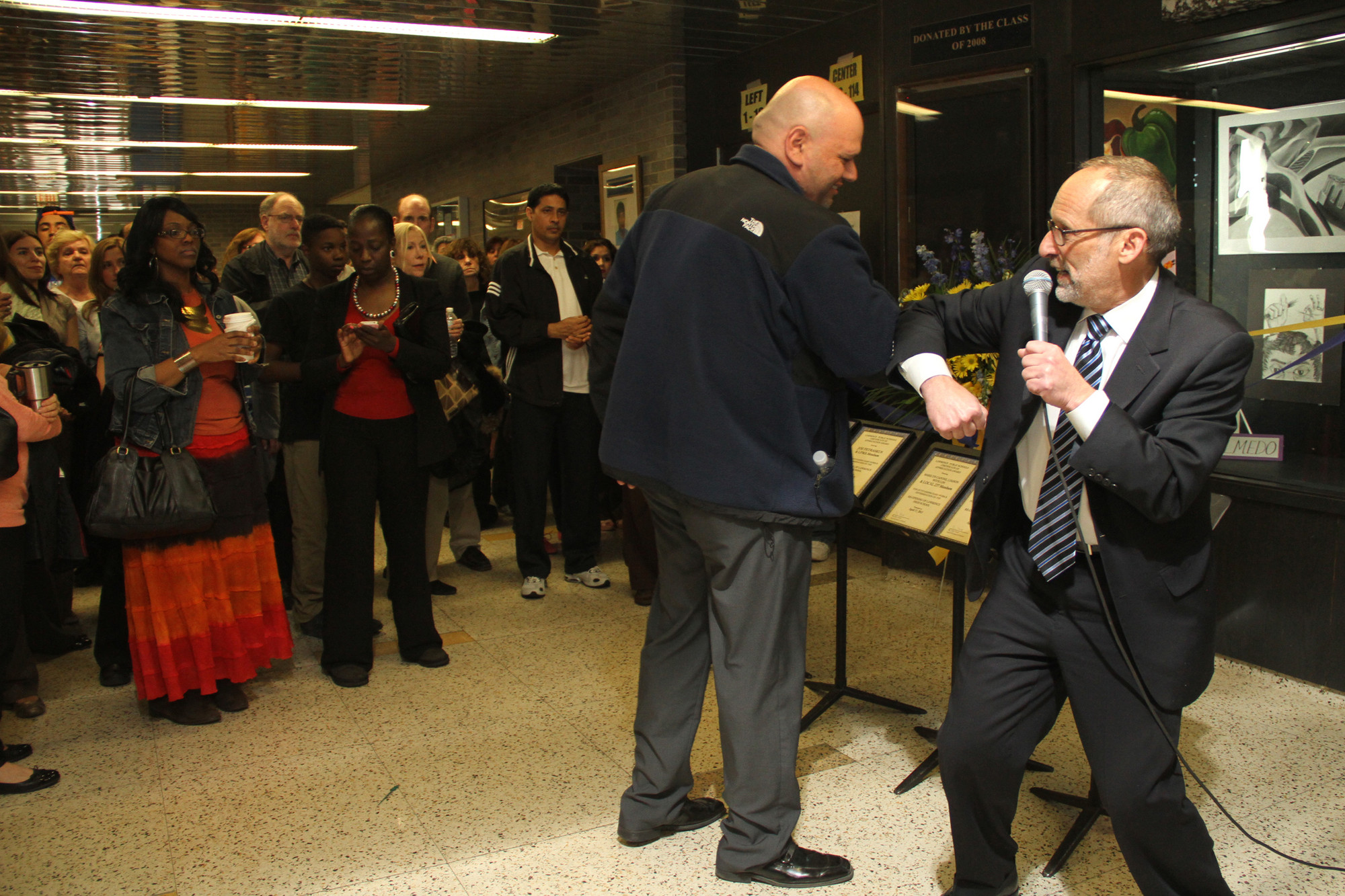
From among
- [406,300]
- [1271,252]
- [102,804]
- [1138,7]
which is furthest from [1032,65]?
[102,804]

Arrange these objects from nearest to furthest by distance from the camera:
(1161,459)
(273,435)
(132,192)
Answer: (1161,459)
(273,435)
(132,192)

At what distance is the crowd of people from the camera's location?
3400 mm

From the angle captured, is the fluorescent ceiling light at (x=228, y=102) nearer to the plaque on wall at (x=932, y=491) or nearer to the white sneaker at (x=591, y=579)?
the white sneaker at (x=591, y=579)

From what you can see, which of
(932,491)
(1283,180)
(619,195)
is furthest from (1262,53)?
(619,195)

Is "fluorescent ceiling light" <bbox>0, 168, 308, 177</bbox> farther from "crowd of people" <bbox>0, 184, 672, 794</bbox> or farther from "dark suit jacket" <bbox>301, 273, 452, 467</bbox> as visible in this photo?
"dark suit jacket" <bbox>301, 273, 452, 467</bbox>

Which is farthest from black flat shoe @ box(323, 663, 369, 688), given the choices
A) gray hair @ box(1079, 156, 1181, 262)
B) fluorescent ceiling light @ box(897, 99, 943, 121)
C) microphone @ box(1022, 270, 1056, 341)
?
fluorescent ceiling light @ box(897, 99, 943, 121)

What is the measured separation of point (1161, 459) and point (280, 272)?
4.36 metres

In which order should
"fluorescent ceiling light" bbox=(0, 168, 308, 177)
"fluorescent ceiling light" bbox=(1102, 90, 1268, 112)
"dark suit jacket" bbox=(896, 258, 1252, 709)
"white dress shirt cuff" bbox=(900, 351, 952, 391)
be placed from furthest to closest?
"fluorescent ceiling light" bbox=(0, 168, 308, 177) → "fluorescent ceiling light" bbox=(1102, 90, 1268, 112) → "white dress shirt cuff" bbox=(900, 351, 952, 391) → "dark suit jacket" bbox=(896, 258, 1252, 709)

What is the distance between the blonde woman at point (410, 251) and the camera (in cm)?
511

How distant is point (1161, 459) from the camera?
179 cm

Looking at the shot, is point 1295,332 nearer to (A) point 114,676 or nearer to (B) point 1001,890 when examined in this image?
(B) point 1001,890

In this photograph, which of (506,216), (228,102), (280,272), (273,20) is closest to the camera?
(280,272)

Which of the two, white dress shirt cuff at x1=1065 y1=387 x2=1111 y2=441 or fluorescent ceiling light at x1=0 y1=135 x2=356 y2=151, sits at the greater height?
fluorescent ceiling light at x1=0 y1=135 x2=356 y2=151

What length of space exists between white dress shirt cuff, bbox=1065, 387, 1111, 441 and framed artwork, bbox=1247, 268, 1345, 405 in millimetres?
2478
